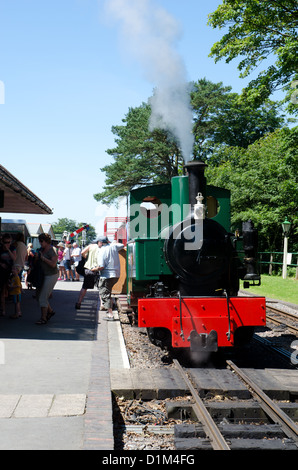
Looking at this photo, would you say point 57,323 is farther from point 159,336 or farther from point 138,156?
point 138,156

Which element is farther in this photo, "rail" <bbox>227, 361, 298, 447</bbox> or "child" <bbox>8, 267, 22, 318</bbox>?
"child" <bbox>8, 267, 22, 318</bbox>

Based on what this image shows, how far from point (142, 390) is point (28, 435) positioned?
176cm

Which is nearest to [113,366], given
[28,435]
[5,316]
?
[28,435]

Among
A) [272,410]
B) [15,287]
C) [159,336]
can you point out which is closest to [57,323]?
[15,287]

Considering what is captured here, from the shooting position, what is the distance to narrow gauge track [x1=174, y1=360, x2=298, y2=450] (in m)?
4.18

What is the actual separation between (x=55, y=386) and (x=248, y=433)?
2077 mm

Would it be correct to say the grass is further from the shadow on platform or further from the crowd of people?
the crowd of people

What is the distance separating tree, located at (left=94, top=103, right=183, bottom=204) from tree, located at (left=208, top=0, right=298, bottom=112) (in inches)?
537

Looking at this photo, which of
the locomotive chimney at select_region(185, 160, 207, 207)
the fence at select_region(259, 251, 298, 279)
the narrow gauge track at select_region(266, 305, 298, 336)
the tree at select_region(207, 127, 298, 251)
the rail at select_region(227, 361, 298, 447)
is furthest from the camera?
the tree at select_region(207, 127, 298, 251)

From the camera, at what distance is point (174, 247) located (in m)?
7.07

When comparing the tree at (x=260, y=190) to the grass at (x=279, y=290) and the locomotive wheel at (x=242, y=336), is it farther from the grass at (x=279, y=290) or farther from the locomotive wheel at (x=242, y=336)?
the locomotive wheel at (x=242, y=336)

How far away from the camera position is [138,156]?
1330 inches

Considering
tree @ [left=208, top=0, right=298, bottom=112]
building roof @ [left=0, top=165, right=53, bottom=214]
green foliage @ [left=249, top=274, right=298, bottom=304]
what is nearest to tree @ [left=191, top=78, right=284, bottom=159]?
tree @ [left=208, top=0, right=298, bottom=112]

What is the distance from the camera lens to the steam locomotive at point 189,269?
6887 millimetres
